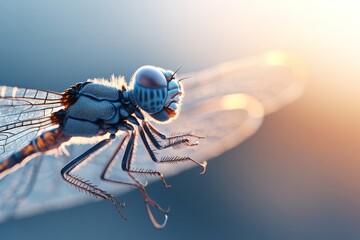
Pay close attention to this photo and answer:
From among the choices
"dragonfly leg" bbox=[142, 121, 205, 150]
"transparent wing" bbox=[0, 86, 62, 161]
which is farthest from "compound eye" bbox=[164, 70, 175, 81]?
"transparent wing" bbox=[0, 86, 62, 161]

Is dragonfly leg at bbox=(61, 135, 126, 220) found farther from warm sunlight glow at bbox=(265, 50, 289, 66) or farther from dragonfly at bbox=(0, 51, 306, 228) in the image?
warm sunlight glow at bbox=(265, 50, 289, 66)

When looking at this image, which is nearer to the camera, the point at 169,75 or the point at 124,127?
the point at 169,75

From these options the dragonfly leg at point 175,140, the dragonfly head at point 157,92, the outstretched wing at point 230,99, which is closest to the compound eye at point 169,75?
the dragonfly head at point 157,92

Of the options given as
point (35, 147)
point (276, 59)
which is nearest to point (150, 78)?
point (35, 147)

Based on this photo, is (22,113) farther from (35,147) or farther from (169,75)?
(169,75)

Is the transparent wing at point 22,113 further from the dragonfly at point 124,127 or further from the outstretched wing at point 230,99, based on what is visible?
the outstretched wing at point 230,99

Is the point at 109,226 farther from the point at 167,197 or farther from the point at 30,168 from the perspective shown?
the point at 30,168
